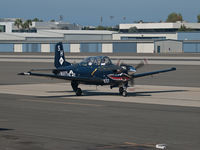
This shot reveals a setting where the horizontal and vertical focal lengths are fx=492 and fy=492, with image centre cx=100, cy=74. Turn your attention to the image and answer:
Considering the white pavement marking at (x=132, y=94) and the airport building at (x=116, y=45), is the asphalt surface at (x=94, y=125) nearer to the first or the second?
the white pavement marking at (x=132, y=94)

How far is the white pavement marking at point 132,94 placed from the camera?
27.0m

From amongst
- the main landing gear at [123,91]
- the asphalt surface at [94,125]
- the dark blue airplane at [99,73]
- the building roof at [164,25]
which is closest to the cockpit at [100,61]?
the dark blue airplane at [99,73]

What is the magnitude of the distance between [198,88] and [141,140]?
66.8ft

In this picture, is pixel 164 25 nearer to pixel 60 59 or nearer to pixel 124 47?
pixel 124 47

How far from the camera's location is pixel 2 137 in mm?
15531

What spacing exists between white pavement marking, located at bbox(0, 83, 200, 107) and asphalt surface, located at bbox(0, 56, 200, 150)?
179 centimetres

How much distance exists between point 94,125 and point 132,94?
12699 mm

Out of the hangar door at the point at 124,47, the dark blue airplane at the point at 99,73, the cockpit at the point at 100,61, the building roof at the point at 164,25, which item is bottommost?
the dark blue airplane at the point at 99,73

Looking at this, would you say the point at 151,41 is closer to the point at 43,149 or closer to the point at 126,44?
the point at 126,44

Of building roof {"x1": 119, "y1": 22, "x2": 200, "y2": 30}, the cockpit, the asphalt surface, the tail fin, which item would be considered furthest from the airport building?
the asphalt surface

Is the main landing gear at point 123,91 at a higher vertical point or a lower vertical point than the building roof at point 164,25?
lower

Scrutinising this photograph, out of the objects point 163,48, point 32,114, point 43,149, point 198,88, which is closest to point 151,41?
point 163,48

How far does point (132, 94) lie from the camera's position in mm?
30719

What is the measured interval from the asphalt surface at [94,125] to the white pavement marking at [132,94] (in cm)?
179
